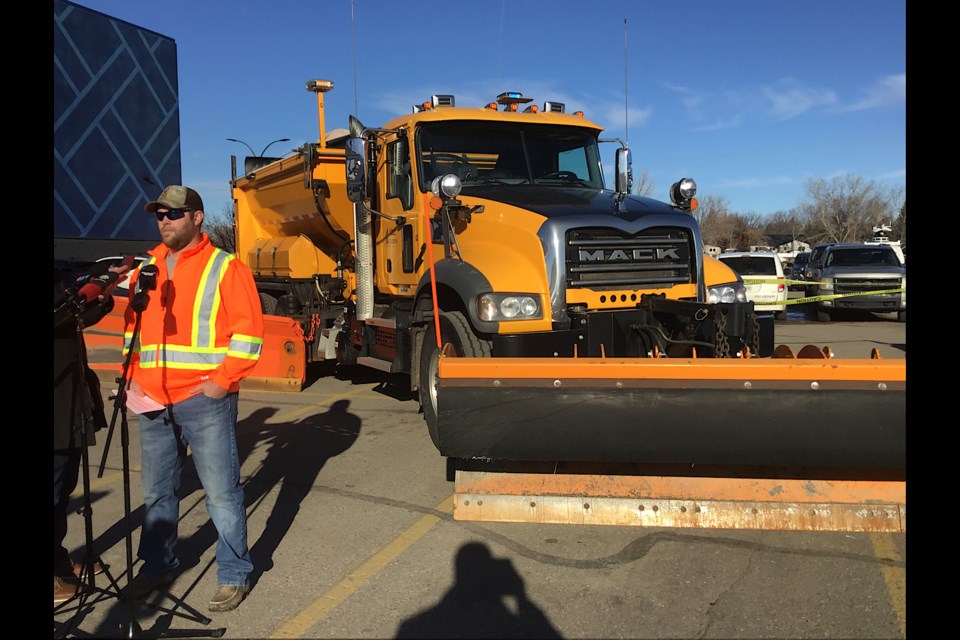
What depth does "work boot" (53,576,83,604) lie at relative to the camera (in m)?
3.47

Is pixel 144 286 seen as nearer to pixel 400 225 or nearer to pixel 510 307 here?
pixel 510 307

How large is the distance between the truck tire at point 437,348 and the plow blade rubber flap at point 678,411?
78cm

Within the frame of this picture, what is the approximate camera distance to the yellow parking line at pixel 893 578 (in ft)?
10.7

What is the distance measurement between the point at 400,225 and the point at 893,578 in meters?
4.77

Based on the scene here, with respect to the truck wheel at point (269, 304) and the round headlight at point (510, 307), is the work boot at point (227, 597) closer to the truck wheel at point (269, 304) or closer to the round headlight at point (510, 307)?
the round headlight at point (510, 307)

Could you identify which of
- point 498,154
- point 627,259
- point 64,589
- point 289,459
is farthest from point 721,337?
point 64,589

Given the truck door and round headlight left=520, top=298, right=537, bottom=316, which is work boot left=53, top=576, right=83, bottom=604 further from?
the truck door

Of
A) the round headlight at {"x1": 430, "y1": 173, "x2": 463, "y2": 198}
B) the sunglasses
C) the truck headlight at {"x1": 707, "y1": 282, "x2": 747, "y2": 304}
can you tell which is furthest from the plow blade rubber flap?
the truck headlight at {"x1": 707, "y1": 282, "x2": 747, "y2": 304}

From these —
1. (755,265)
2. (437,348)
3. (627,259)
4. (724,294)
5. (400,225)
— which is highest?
(400,225)

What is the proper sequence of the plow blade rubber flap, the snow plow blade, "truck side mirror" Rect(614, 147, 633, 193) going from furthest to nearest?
"truck side mirror" Rect(614, 147, 633, 193) → the snow plow blade → the plow blade rubber flap

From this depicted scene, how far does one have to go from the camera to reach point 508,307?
507 centimetres

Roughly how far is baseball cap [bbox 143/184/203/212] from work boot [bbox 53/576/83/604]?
185 centimetres
